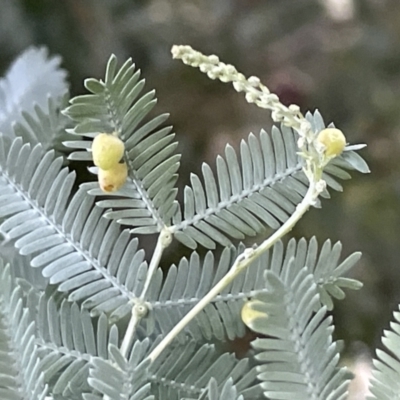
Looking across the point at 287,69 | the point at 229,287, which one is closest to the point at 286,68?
the point at 287,69

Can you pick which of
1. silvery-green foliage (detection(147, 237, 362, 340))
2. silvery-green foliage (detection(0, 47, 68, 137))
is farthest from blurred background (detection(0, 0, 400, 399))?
silvery-green foliage (detection(147, 237, 362, 340))

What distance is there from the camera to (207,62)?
0.90 feet

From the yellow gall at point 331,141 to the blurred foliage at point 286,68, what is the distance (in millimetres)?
566

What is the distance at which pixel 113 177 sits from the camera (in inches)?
11.1

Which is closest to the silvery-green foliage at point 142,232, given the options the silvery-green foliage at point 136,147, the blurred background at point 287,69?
the silvery-green foliage at point 136,147

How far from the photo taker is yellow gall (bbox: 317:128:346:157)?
27 centimetres

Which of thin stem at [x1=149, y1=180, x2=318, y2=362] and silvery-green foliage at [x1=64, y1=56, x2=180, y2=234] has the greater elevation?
silvery-green foliage at [x1=64, y1=56, x2=180, y2=234]

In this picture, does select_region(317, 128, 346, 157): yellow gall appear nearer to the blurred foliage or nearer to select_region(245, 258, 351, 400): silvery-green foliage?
select_region(245, 258, 351, 400): silvery-green foliage

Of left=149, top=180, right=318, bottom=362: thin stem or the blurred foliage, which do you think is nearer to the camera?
left=149, top=180, right=318, bottom=362: thin stem

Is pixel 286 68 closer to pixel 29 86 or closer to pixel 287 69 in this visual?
pixel 287 69

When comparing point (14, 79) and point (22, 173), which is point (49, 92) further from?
point (22, 173)

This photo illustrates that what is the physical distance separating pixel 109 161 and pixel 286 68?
2.85 ft

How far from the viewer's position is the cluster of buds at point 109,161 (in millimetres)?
274

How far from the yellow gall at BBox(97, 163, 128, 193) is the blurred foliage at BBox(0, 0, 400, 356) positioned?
0.54 meters
